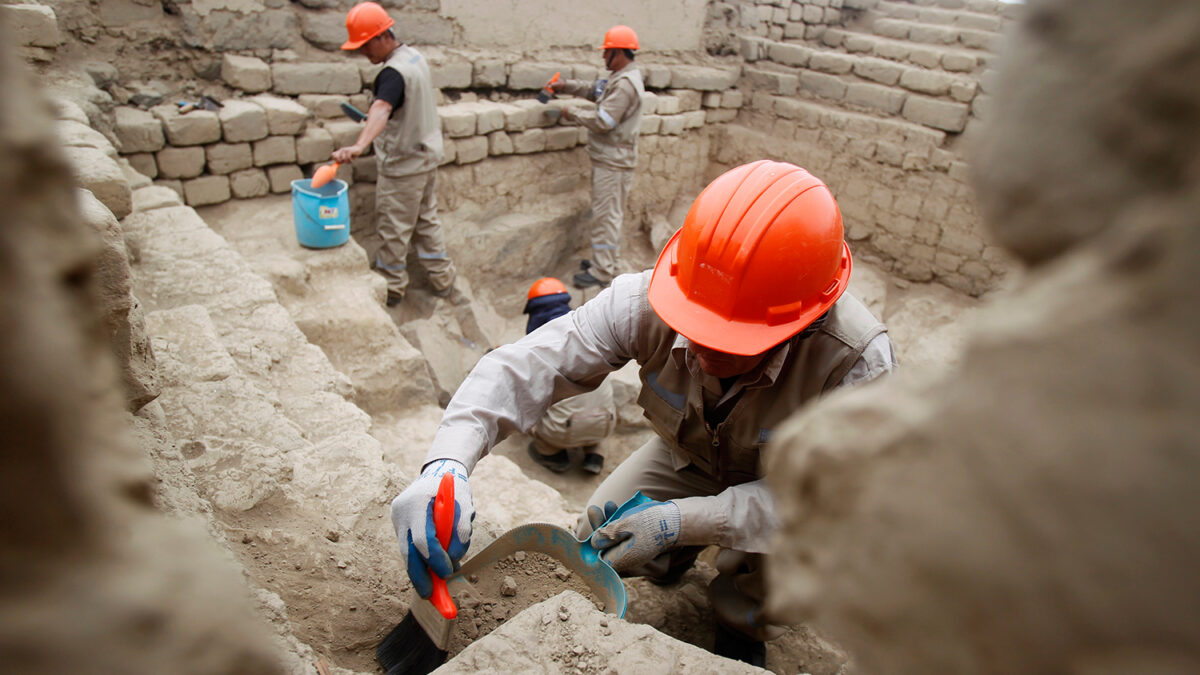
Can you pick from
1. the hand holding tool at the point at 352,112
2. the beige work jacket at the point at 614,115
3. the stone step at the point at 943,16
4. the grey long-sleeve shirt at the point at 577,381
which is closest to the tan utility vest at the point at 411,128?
the hand holding tool at the point at 352,112

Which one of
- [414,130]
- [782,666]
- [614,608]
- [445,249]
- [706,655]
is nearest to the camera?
[706,655]

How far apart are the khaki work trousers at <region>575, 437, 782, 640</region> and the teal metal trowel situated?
1.64 feet

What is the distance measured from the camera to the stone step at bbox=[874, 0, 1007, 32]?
24.3 feet

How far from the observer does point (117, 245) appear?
60.0 inches

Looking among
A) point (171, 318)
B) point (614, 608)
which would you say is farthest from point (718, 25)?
point (614, 608)

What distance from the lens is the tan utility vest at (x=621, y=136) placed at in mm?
6004

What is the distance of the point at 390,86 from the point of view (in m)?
4.65

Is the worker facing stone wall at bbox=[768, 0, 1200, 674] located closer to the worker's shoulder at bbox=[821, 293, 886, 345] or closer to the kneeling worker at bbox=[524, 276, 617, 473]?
the worker's shoulder at bbox=[821, 293, 886, 345]

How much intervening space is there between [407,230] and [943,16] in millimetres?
6830

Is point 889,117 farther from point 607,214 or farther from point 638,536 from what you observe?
point 638,536

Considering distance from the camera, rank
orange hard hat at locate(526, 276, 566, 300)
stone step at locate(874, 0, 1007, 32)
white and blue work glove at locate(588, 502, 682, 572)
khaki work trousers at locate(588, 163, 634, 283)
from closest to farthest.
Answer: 1. white and blue work glove at locate(588, 502, 682, 572)
2. orange hard hat at locate(526, 276, 566, 300)
3. khaki work trousers at locate(588, 163, 634, 283)
4. stone step at locate(874, 0, 1007, 32)

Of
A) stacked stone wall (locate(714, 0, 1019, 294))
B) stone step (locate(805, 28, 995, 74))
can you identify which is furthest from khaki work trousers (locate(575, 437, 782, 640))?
stone step (locate(805, 28, 995, 74))

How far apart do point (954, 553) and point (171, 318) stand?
9.52 feet

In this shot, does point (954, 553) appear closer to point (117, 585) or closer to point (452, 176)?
point (117, 585)
